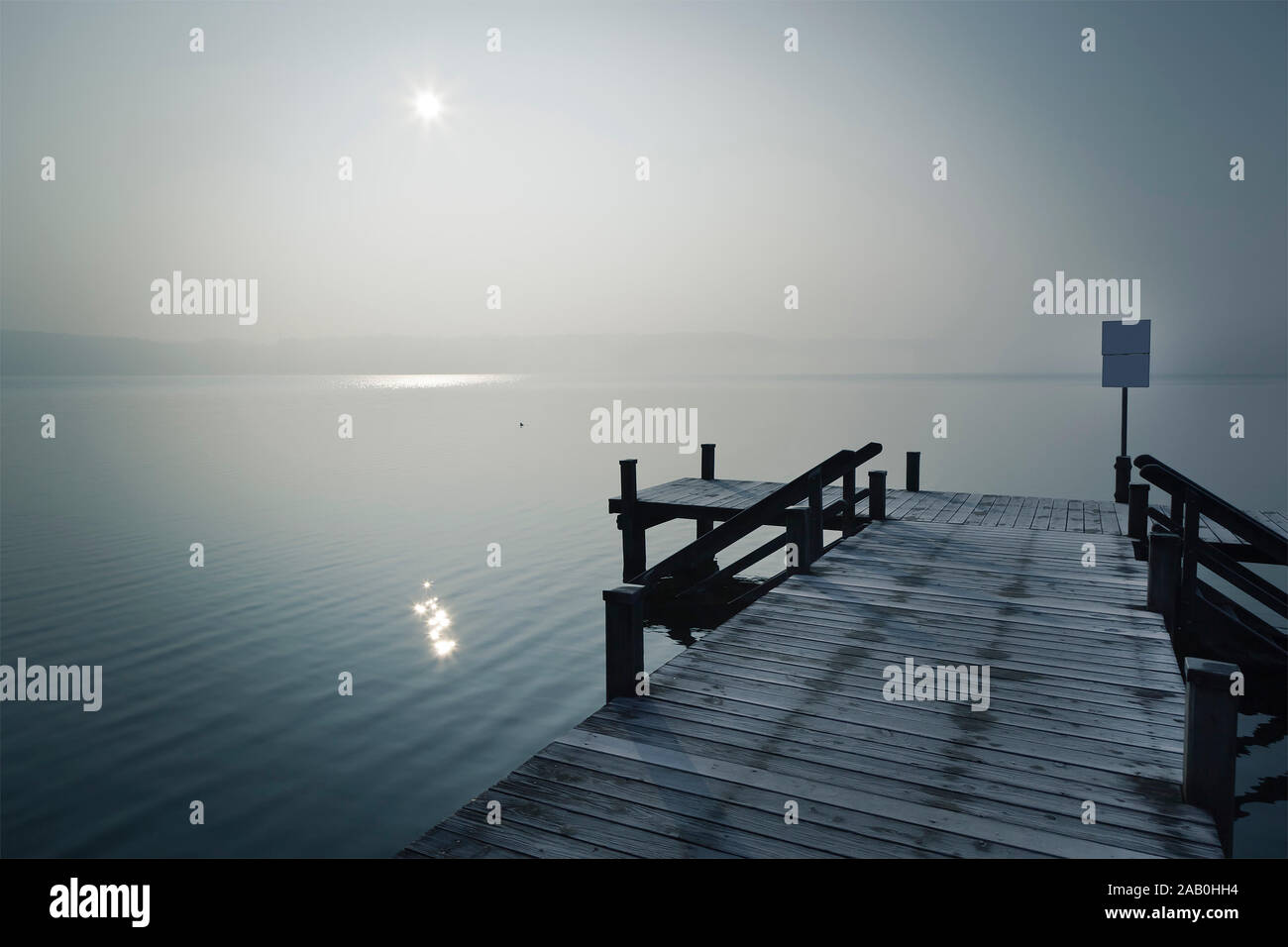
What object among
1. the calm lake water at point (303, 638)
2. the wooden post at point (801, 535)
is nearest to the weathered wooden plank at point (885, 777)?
the calm lake water at point (303, 638)

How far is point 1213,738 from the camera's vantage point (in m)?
4.62

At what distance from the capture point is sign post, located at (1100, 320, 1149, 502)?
53.7ft

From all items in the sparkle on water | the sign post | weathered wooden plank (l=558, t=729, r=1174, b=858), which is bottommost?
the sparkle on water

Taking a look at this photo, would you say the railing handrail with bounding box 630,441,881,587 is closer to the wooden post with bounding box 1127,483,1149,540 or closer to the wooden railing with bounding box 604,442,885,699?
the wooden railing with bounding box 604,442,885,699

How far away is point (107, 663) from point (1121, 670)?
48.2 feet

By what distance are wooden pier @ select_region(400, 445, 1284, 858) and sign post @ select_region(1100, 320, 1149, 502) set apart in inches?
292

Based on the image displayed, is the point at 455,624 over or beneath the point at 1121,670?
beneath

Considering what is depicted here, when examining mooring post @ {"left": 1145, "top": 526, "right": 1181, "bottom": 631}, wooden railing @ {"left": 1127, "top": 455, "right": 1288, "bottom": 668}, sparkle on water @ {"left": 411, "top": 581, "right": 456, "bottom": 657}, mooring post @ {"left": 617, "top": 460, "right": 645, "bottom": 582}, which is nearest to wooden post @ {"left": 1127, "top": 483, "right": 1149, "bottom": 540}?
wooden railing @ {"left": 1127, "top": 455, "right": 1288, "bottom": 668}

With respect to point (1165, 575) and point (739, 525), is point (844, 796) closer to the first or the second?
point (739, 525)

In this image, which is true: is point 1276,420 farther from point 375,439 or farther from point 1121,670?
point 1121,670

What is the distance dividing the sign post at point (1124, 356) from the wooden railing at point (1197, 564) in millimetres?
4616
